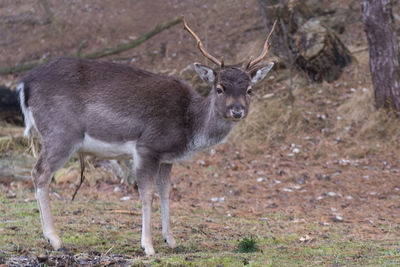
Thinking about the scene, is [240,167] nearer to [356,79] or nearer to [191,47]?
[356,79]

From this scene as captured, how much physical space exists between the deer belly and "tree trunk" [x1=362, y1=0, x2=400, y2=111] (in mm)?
7686

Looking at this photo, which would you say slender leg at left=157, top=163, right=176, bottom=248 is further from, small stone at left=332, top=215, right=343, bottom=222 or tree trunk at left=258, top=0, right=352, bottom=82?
tree trunk at left=258, top=0, right=352, bottom=82

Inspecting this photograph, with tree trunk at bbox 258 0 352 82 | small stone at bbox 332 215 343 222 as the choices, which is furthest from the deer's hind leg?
tree trunk at bbox 258 0 352 82

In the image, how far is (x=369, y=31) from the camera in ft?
40.4

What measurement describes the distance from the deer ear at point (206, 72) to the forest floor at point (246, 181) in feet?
6.80

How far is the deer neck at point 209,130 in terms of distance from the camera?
6824mm

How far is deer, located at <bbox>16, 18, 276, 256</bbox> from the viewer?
6.59 m

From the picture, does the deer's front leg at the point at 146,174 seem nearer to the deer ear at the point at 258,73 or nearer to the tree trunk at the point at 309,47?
the deer ear at the point at 258,73

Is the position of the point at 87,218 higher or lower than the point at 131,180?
higher

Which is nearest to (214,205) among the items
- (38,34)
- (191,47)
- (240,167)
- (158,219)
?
(158,219)

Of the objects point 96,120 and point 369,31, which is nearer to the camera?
point 96,120

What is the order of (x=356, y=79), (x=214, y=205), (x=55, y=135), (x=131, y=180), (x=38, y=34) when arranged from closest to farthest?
(x=55, y=135) → (x=214, y=205) → (x=131, y=180) → (x=356, y=79) → (x=38, y=34)

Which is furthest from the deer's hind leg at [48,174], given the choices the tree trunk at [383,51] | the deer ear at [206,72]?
the tree trunk at [383,51]

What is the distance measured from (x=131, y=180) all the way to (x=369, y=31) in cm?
639
